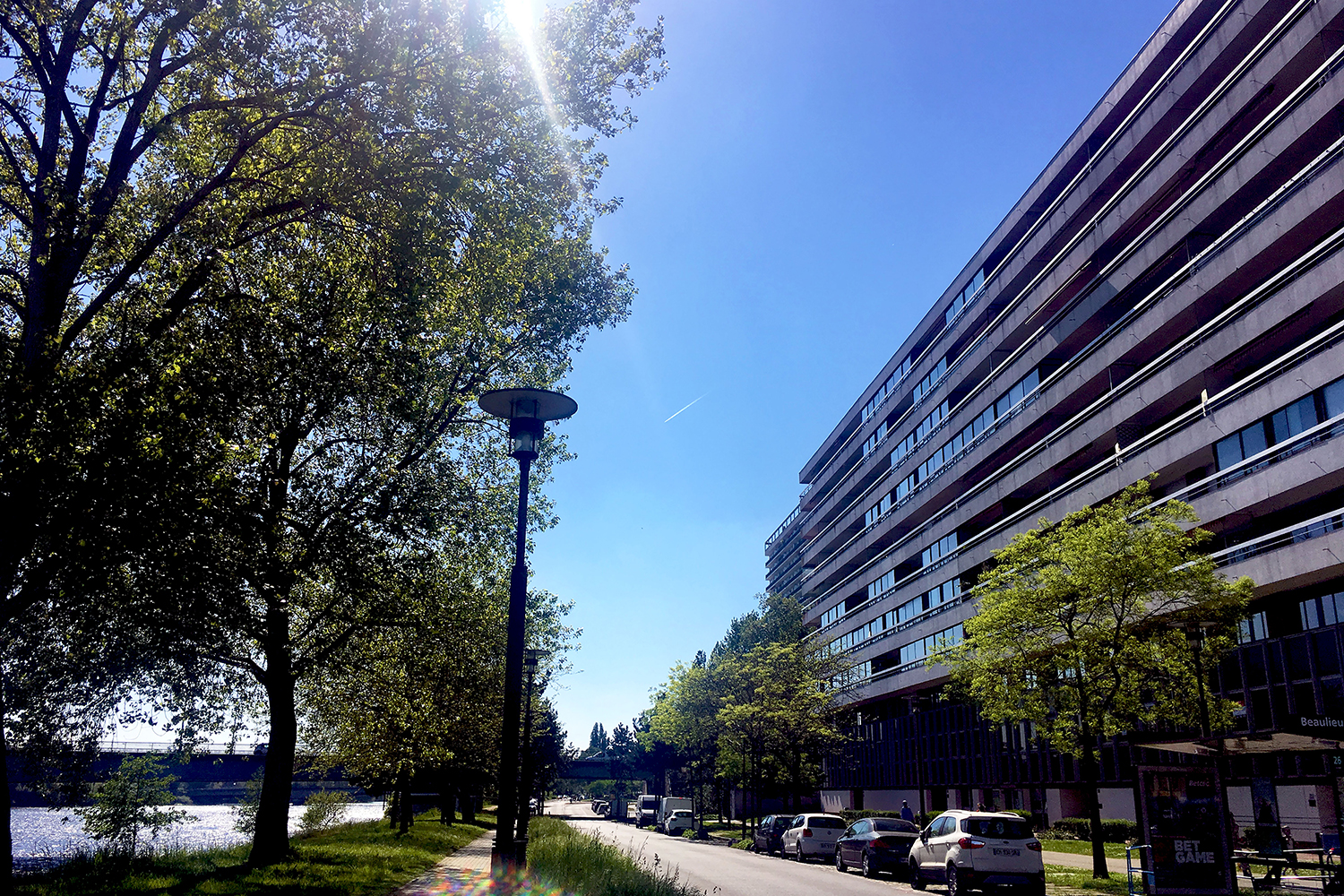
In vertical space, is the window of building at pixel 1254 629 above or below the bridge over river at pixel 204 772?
above

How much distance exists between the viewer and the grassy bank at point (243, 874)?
547 inches

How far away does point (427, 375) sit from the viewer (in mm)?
14656

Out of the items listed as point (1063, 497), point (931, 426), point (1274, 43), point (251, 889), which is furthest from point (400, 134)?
point (931, 426)

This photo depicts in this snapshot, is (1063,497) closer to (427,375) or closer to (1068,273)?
(1068,273)

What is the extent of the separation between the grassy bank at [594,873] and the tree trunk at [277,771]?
6.26 m

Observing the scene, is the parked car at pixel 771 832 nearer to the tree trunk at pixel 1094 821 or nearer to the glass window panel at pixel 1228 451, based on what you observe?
the tree trunk at pixel 1094 821

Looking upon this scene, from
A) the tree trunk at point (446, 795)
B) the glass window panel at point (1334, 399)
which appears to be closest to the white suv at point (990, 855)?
the glass window panel at point (1334, 399)

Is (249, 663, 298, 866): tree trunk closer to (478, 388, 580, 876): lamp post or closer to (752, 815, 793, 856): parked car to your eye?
(478, 388, 580, 876): lamp post

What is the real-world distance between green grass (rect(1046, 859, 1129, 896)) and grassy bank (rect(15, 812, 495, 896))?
14023 millimetres

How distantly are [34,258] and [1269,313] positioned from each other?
32.8m

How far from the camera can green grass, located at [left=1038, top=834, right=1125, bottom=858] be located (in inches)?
1166

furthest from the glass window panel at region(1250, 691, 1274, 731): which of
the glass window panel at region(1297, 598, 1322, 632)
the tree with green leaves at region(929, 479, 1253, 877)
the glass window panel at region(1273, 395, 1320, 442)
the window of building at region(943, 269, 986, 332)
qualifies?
the window of building at region(943, 269, 986, 332)

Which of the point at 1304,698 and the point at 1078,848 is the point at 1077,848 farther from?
the point at 1304,698

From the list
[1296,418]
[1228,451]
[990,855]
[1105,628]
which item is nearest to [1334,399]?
[1296,418]
